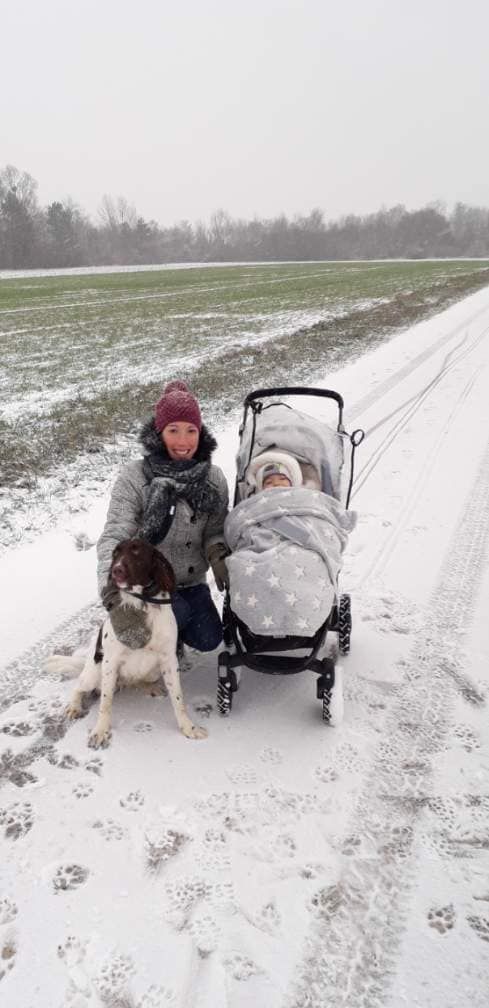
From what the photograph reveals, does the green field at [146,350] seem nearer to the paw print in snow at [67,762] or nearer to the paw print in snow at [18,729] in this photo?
the paw print in snow at [18,729]

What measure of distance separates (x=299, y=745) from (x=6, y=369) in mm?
12497

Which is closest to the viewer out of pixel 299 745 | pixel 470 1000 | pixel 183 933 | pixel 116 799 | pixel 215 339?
pixel 470 1000

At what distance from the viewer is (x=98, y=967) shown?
199cm

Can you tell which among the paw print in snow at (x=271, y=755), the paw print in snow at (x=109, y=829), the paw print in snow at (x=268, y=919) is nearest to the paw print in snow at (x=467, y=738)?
the paw print in snow at (x=271, y=755)

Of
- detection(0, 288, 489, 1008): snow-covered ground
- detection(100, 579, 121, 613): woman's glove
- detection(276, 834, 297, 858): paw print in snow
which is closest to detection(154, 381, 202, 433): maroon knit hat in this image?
detection(100, 579, 121, 613): woman's glove

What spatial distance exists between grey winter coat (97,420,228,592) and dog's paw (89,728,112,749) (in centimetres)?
87

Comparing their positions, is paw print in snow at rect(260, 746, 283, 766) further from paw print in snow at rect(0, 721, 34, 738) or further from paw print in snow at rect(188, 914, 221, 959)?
paw print in snow at rect(0, 721, 34, 738)

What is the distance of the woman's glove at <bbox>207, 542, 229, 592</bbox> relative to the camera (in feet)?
10.9

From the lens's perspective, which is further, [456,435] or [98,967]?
[456,435]

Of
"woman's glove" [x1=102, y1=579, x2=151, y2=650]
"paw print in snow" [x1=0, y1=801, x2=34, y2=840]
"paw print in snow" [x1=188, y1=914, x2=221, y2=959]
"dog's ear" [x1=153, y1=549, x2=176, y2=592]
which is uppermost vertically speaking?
"dog's ear" [x1=153, y1=549, x2=176, y2=592]

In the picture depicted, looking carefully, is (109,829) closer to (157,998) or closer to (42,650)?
(157,998)

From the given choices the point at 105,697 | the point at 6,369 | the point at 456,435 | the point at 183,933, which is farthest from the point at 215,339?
the point at 183,933

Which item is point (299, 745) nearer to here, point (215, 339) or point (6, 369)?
point (6, 369)

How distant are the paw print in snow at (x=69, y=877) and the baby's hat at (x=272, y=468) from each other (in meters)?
2.16
